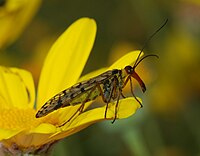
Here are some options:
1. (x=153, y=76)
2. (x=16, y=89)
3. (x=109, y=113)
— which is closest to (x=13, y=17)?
(x=16, y=89)

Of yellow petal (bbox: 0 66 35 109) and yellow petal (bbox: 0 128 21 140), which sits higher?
yellow petal (bbox: 0 66 35 109)

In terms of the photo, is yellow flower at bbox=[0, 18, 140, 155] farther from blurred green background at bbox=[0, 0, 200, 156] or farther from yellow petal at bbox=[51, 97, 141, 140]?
blurred green background at bbox=[0, 0, 200, 156]

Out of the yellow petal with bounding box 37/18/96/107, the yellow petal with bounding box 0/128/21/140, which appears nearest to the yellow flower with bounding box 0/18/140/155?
the yellow petal with bounding box 37/18/96/107

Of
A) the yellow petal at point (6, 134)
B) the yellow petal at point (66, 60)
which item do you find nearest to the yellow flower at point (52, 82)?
the yellow petal at point (66, 60)

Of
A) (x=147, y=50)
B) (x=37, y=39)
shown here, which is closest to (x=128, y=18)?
(x=37, y=39)

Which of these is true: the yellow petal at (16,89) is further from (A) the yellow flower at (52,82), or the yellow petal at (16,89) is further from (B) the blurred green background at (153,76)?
(B) the blurred green background at (153,76)

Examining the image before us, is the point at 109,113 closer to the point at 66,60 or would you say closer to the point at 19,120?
the point at 19,120

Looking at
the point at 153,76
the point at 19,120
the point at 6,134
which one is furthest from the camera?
the point at 153,76

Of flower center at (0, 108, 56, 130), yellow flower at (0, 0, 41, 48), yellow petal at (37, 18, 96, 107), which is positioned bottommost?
flower center at (0, 108, 56, 130)
